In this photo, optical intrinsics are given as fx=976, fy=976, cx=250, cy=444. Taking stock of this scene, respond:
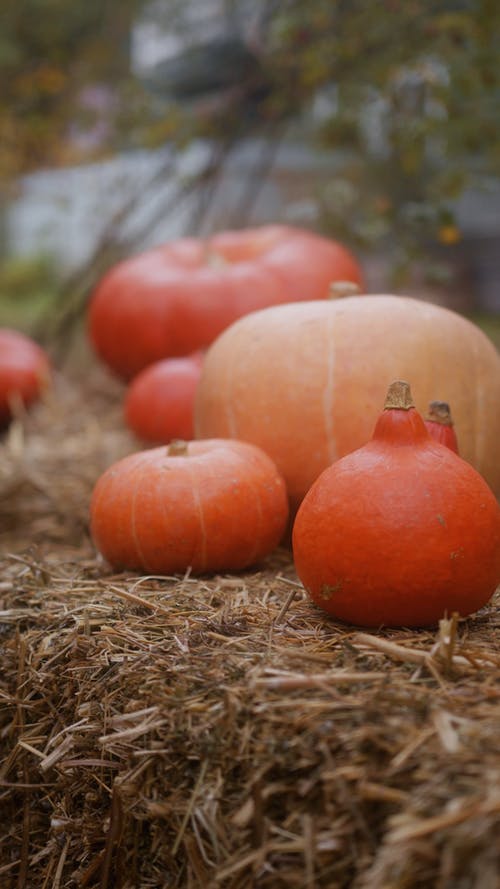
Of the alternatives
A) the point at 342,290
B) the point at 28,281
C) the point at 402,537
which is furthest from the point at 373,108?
the point at 28,281

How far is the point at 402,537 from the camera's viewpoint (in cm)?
158

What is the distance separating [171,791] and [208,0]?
6785mm

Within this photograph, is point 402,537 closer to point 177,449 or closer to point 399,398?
point 399,398

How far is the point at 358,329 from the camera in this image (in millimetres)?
2281

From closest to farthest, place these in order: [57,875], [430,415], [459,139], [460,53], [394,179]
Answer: [57,875], [430,415], [460,53], [459,139], [394,179]

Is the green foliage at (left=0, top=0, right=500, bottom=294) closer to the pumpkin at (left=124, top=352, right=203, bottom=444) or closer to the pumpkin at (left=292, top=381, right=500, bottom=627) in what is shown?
the pumpkin at (left=124, top=352, right=203, bottom=444)

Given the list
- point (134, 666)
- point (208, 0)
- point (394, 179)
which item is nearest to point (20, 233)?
point (208, 0)

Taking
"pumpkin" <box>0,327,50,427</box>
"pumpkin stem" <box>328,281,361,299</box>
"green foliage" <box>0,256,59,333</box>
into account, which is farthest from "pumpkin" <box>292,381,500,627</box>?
"green foliage" <box>0,256,59,333</box>

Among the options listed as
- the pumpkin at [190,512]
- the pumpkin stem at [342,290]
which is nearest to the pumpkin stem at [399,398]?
the pumpkin at [190,512]

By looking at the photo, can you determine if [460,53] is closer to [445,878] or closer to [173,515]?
[173,515]

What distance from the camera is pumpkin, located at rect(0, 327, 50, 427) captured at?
4094 mm

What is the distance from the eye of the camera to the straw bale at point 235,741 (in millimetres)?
1115

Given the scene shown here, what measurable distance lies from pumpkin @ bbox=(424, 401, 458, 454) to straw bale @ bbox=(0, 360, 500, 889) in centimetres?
41

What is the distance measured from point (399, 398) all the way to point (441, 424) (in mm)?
296
